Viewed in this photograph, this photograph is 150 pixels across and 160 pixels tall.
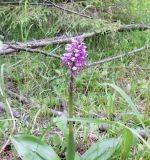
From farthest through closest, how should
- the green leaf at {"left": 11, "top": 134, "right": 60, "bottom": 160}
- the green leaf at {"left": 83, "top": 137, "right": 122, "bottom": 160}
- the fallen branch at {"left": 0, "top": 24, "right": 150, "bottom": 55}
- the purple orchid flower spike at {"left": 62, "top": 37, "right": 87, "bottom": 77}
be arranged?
the fallen branch at {"left": 0, "top": 24, "right": 150, "bottom": 55} < the green leaf at {"left": 83, "top": 137, "right": 122, "bottom": 160} < the green leaf at {"left": 11, "top": 134, "right": 60, "bottom": 160} < the purple orchid flower spike at {"left": 62, "top": 37, "right": 87, "bottom": 77}

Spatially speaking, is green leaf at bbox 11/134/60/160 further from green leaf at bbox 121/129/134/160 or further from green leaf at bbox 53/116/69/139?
green leaf at bbox 121/129/134/160

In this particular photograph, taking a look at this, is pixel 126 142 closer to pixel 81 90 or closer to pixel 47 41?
pixel 81 90

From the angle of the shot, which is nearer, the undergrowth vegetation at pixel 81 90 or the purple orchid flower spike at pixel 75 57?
the purple orchid flower spike at pixel 75 57

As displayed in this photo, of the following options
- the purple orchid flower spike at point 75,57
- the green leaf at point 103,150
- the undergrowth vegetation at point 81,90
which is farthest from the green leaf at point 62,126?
the purple orchid flower spike at point 75,57

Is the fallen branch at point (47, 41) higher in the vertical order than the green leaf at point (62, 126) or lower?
higher

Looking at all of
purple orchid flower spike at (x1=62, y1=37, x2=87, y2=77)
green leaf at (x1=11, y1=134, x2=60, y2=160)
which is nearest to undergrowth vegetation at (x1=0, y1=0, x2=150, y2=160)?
green leaf at (x1=11, y1=134, x2=60, y2=160)

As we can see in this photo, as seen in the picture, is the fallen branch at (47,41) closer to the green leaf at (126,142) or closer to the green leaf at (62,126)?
the green leaf at (62,126)

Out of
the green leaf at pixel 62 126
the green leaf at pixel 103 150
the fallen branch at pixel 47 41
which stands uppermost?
→ the fallen branch at pixel 47 41
